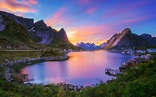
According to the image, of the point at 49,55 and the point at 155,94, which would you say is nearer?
the point at 155,94

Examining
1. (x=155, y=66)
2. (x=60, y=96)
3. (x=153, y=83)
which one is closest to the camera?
(x=153, y=83)

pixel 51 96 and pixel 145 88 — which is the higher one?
pixel 145 88

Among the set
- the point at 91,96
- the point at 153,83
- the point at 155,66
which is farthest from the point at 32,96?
the point at 155,66

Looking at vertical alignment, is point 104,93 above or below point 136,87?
below

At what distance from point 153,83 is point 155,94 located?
1594 millimetres

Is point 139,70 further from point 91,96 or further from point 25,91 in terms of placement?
point 25,91

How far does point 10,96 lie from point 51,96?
18.9 feet

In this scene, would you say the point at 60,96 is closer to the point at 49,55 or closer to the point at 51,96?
the point at 51,96

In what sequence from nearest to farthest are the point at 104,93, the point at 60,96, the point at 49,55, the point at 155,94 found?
1. the point at 155,94
2. the point at 104,93
3. the point at 60,96
4. the point at 49,55

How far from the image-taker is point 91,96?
87.0 feet

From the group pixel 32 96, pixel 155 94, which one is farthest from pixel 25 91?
pixel 155 94

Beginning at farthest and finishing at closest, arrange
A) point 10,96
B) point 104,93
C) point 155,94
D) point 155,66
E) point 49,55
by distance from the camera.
Result: point 49,55
point 155,66
point 10,96
point 104,93
point 155,94

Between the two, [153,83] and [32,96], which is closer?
[153,83]

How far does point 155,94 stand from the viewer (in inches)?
Answer: 807
